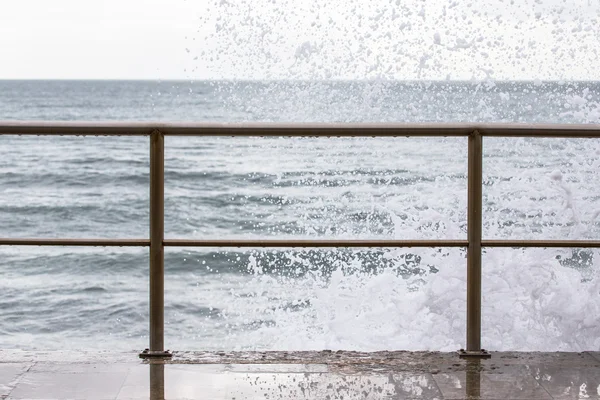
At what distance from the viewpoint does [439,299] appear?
27.4ft

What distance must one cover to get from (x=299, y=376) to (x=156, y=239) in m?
0.84

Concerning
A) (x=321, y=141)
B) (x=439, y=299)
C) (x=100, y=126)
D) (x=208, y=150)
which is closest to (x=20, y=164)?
(x=208, y=150)

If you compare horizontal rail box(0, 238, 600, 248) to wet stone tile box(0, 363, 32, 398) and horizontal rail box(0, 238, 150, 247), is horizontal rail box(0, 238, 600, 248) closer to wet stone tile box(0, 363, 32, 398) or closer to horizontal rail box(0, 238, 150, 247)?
horizontal rail box(0, 238, 150, 247)

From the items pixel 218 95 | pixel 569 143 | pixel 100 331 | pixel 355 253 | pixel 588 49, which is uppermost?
pixel 218 95

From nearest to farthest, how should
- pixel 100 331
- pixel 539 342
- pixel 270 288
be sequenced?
pixel 539 342, pixel 100 331, pixel 270 288

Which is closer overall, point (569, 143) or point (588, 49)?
point (569, 143)

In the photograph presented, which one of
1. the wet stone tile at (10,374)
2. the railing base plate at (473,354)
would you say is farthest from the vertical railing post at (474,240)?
the wet stone tile at (10,374)

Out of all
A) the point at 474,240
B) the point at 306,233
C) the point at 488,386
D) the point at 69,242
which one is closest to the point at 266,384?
the point at 488,386

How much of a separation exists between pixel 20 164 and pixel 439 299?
23.2m

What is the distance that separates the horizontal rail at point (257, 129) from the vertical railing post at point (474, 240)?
0.41 ft

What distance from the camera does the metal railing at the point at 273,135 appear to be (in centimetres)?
389

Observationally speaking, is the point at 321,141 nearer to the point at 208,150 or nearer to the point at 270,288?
the point at 208,150

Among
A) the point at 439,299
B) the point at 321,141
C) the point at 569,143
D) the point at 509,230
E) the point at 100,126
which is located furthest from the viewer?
the point at 321,141

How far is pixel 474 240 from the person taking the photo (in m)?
4.07
